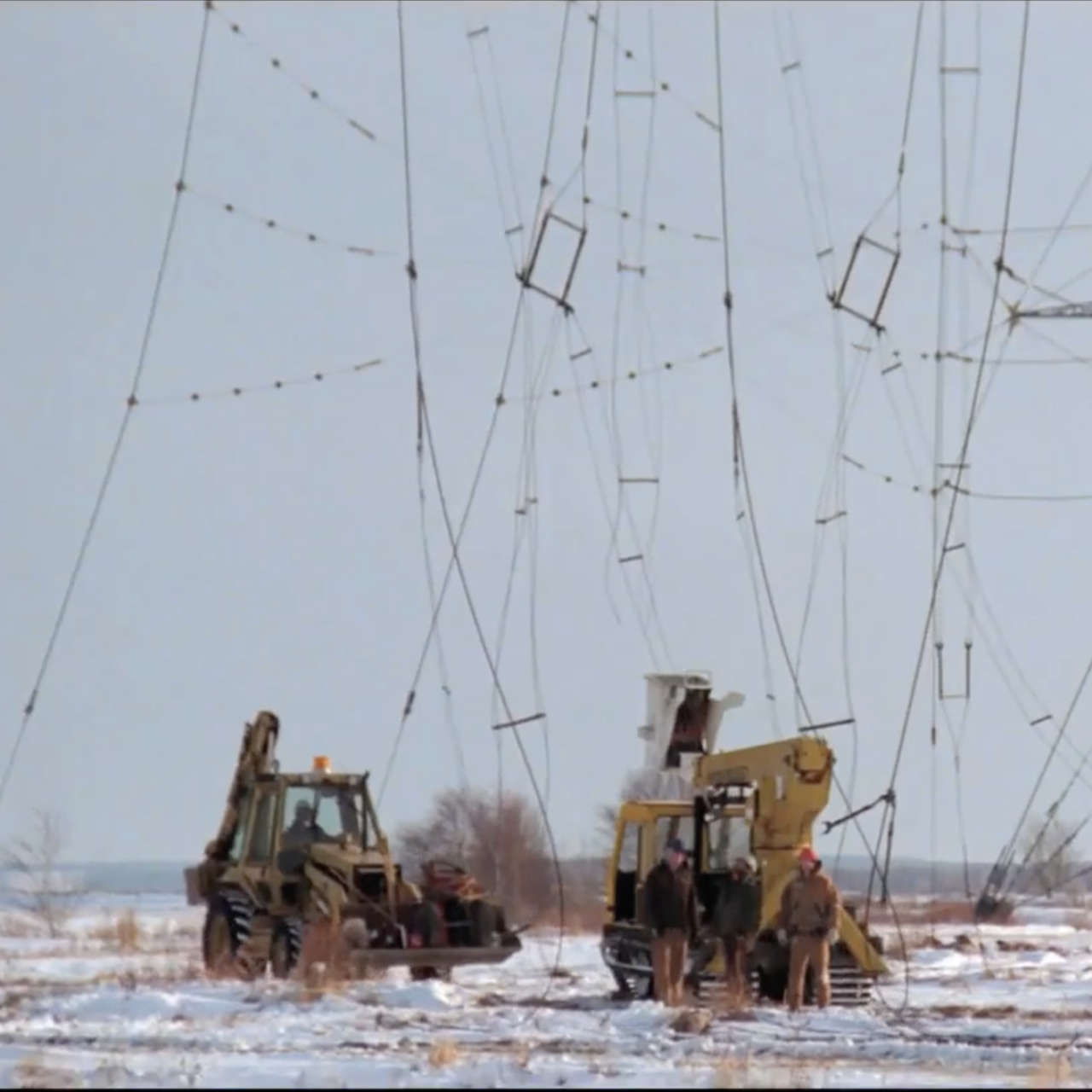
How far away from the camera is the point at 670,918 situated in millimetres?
26906

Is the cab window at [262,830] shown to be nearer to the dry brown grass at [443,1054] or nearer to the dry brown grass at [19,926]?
the dry brown grass at [443,1054]

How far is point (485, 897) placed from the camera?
1184 inches

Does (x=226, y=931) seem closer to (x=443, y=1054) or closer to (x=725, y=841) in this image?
(x=725, y=841)

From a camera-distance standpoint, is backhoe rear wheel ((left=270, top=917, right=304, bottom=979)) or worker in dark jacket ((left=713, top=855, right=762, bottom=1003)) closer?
worker in dark jacket ((left=713, top=855, right=762, bottom=1003))

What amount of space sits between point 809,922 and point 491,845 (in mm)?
38922

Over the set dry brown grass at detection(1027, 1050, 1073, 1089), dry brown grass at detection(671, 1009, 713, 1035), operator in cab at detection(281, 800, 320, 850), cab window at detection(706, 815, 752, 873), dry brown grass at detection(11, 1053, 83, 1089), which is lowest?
dry brown grass at detection(11, 1053, 83, 1089)

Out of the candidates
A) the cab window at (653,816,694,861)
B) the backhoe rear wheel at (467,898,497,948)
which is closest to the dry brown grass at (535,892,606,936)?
the backhoe rear wheel at (467,898,497,948)

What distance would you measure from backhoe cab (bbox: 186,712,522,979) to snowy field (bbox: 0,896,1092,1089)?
0.55 m

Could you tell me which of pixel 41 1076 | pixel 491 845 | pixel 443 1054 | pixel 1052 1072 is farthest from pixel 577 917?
pixel 41 1076

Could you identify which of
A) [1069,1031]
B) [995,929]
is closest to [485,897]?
[1069,1031]

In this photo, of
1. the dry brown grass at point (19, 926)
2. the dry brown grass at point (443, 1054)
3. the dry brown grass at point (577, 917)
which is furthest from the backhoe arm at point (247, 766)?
the dry brown grass at point (19, 926)

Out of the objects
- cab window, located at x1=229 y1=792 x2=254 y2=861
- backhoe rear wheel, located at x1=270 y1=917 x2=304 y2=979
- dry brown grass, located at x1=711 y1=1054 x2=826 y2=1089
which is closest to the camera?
dry brown grass, located at x1=711 y1=1054 x2=826 y2=1089

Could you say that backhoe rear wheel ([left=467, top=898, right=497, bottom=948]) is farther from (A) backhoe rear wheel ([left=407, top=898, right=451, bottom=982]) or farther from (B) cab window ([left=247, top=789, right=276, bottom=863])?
(B) cab window ([left=247, top=789, right=276, bottom=863])

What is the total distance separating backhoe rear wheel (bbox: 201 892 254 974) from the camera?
1201 inches
